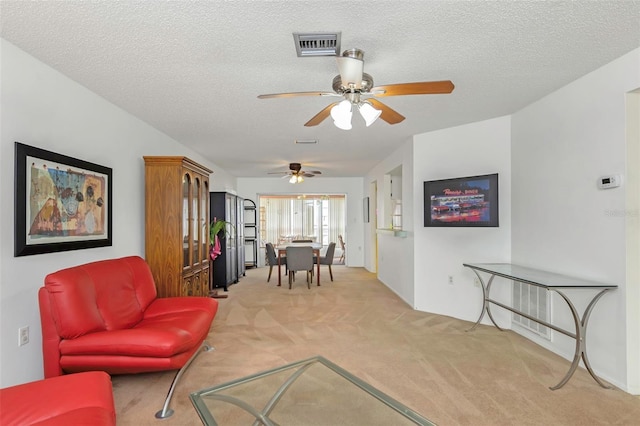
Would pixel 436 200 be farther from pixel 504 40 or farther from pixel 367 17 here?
pixel 367 17

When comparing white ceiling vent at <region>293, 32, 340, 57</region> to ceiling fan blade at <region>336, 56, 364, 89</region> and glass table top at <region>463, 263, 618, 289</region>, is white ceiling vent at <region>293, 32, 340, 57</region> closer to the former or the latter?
ceiling fan blade at <region>336, 56, 364, 89</region>

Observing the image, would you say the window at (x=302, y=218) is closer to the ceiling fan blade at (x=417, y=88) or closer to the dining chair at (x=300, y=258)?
the dining chair at (x=300, y=258)

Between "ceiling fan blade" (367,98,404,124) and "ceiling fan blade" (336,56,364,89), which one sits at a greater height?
"ceiling fan blade" (336,56,364,89)

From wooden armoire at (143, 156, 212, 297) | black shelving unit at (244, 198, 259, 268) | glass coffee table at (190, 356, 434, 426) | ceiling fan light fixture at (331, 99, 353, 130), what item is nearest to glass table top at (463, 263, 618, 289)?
glass coffee table at (190, 356, 434, 426)

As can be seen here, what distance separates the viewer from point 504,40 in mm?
2184

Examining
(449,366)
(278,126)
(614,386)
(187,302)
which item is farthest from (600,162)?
(187,302)

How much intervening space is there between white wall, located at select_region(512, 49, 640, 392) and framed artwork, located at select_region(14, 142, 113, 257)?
416cm

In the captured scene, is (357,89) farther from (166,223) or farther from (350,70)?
(166,223)

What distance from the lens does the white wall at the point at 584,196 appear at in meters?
2.53

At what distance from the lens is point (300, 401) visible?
221cm

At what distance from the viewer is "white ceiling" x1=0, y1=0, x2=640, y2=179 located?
185cm

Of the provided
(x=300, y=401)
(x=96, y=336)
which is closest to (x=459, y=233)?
(x=300, y=401)

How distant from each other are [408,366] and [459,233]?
6.69 feet

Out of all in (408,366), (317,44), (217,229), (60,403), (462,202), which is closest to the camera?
(60,403)
